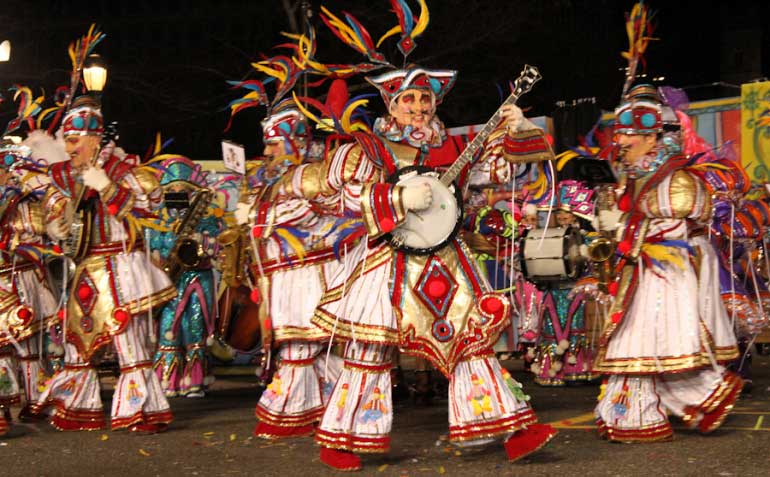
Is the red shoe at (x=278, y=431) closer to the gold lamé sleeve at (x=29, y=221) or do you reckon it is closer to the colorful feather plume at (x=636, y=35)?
the gold lamé sleeve at (x=29, y=221)

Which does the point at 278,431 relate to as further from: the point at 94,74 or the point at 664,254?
the point at 94,74

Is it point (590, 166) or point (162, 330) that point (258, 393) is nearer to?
point (162, 330)

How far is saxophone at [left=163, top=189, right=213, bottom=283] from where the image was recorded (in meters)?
9.18

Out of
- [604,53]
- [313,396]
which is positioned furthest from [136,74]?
[313,396]

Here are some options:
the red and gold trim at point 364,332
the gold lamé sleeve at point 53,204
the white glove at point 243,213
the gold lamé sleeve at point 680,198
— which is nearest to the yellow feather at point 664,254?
the gold lamé sleeve at point 680,198

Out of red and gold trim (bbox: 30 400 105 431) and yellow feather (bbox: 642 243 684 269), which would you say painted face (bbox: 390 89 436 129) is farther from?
red and gold trim (bbox: 30 400 105 431)

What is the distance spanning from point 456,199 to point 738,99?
276 inches

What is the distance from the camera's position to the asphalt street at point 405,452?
232 inches

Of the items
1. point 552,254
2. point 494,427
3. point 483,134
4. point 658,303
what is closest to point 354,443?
point 494,427

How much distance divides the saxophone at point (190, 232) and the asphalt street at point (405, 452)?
1.57 m

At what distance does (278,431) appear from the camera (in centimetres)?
732

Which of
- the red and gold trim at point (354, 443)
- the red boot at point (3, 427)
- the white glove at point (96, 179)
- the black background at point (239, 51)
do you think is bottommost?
the red boot at point (3, 427)

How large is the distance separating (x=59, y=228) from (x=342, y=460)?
2.84 metres

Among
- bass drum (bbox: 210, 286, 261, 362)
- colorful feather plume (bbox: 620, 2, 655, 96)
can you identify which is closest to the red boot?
bass drum (bbox: 210, 286, 261, 362)
